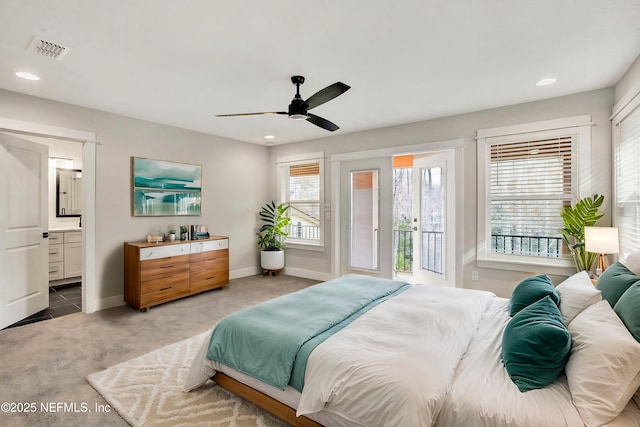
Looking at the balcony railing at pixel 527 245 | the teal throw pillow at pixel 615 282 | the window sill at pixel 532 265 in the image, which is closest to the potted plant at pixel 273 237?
the window sill at pixel 532 265

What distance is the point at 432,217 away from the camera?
5195mm

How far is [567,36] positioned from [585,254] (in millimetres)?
2188

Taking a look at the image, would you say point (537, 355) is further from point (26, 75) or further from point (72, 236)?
point (72, 236)

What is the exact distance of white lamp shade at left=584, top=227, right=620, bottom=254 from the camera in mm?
2824

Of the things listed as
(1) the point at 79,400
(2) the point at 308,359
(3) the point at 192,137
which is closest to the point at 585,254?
(2) the point at 308,359

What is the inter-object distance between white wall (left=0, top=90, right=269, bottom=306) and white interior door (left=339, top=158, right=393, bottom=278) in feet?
5.94

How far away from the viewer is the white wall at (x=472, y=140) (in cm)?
334

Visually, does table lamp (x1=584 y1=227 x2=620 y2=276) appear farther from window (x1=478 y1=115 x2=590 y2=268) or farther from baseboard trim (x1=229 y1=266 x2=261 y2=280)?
baseboard trim (x1=229 y1=266 x2=261 y2=280)

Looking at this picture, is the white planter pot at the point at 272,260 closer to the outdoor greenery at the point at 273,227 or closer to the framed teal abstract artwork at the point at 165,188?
the outdoor greenery at the point at 273,227

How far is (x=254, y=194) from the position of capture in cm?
611

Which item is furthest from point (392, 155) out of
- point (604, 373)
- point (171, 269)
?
point (604, 373)

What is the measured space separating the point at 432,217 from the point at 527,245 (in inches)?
60.7

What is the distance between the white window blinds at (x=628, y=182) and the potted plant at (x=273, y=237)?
4509 mm

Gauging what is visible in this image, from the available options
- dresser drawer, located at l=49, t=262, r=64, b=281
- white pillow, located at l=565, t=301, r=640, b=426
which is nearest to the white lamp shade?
white pillow, located at l=565, t=301, r=640, b=426
